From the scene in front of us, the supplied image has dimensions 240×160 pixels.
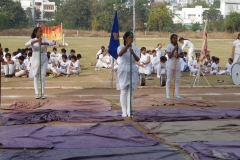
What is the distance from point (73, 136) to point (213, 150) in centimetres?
215

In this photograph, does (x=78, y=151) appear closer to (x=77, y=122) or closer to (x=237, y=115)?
(x=77, y=122)

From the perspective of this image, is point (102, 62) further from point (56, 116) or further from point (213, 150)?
point (213, 150)

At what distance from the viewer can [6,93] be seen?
1142 centimetres

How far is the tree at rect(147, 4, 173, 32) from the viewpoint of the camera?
6275 centimetres

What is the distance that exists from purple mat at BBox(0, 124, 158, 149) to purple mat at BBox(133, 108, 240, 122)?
0.90m

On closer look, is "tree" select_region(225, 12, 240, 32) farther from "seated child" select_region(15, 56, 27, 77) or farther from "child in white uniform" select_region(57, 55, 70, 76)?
"seated child" select_region(15, 56, 27, 77)

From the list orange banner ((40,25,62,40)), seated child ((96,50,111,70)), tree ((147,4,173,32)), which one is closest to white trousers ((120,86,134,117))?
seated child ((96,50,111,70))

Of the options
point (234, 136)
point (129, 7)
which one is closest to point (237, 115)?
point (234, 136)

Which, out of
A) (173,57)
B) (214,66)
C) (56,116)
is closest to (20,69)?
(173,57)

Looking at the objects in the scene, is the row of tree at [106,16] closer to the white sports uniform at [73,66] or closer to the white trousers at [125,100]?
the white sports uniform at [73,66]

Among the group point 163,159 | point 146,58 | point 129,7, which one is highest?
point 129,7

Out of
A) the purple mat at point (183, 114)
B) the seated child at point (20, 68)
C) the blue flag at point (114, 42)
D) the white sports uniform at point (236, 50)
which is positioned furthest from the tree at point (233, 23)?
the purple mat at point (183, 114)

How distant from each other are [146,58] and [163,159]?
404 inches

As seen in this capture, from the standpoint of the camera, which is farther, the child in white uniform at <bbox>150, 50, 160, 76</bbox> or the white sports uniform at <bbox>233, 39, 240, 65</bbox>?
the child in white uniform at <bbox>150, 50, 160, 76</bbox>
